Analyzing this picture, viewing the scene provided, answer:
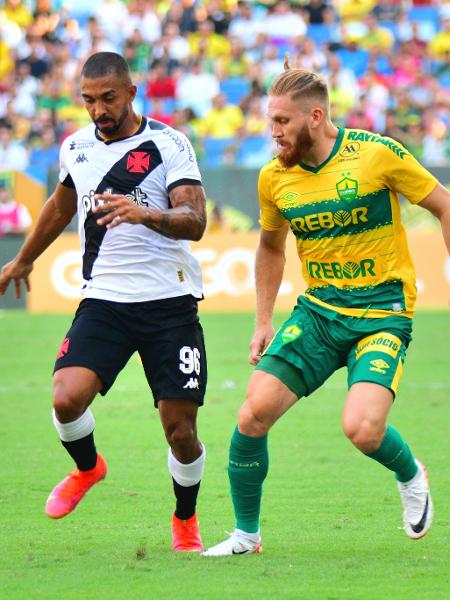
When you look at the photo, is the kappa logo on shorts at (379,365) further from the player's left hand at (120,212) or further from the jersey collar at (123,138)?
the jersey collar at (123,138)

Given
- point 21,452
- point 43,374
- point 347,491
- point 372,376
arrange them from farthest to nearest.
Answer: point 43,374 → point 21,452 → point 347,491 → point 372,376

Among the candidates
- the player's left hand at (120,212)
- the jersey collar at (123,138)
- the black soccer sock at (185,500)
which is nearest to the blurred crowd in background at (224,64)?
the jersey collar at (123,138)

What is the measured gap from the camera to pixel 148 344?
240 inches

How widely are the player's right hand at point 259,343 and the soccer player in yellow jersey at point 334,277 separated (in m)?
0.21

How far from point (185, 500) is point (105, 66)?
220cm

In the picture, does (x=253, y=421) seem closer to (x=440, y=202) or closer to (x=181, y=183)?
(x=181, y=183)

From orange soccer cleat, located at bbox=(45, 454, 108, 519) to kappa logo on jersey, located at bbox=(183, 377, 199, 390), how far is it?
0.73 meters

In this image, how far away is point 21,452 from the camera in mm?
8945

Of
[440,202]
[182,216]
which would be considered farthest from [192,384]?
[440,202]

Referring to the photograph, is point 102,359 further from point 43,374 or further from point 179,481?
point 43,374

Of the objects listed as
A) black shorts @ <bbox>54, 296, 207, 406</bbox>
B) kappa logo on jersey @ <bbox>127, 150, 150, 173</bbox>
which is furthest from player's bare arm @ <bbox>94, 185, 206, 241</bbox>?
black shorts @ <bbox>54, 296, 207, 406</bbox>

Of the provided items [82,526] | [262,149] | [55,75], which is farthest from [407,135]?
[82,526]

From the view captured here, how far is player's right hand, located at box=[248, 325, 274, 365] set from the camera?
19.9ft

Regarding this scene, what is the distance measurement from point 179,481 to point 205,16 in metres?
21.1
